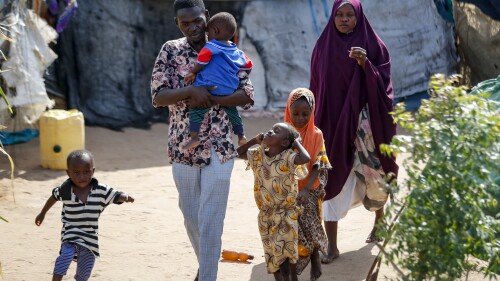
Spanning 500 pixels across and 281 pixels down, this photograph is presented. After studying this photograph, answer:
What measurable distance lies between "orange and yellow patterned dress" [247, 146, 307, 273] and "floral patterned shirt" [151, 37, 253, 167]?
0.66 feet

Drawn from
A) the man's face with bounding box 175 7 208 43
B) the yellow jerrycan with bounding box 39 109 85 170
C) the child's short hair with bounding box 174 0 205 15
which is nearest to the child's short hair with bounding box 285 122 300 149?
the man's face with bounding box 175 7 208 43

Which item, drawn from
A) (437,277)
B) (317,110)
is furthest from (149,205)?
(437,277)

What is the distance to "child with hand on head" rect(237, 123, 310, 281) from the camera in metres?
4.94

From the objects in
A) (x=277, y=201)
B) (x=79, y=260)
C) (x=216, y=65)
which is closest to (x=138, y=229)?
(x=79, y=260)

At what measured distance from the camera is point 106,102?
10656mm

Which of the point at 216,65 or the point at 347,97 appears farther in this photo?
the point at 347,97

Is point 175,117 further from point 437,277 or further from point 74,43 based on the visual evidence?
point 74,43

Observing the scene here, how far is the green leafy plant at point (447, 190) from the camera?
3.61 metres

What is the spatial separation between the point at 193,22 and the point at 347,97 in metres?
1.49

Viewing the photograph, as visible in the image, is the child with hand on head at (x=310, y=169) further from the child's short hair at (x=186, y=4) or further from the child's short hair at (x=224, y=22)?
the child's short hair at (x=186, y=4)

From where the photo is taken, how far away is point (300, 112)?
5.24 meters

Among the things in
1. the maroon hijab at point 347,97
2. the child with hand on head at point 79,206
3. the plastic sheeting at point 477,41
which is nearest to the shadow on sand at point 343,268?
the maroon hijab at point 347,97

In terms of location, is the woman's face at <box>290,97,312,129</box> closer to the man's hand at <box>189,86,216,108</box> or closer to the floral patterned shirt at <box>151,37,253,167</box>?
the floral patterned shirt at <box>151,37,253,167</box>

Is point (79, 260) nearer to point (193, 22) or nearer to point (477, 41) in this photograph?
point (193, 22)
